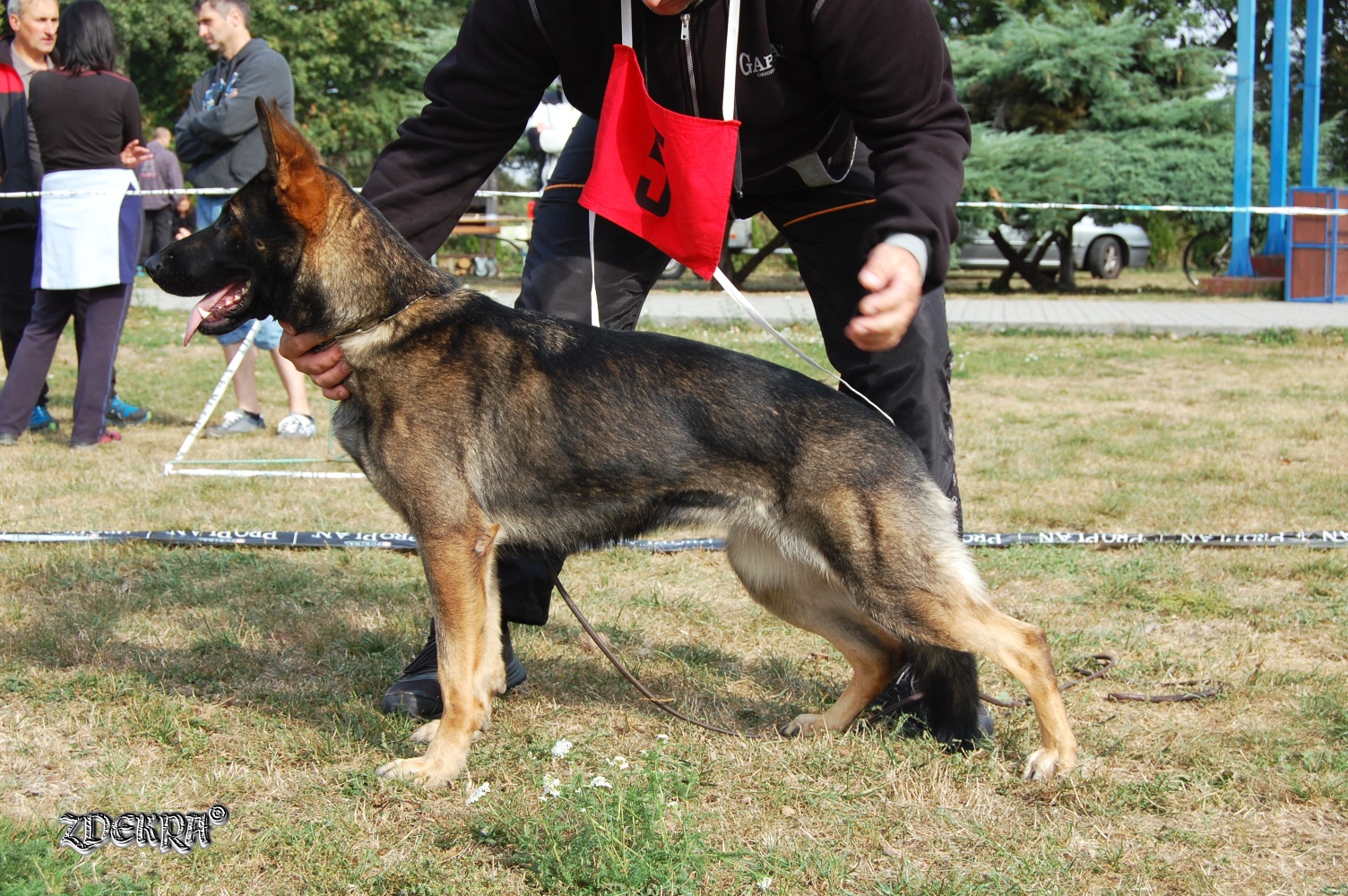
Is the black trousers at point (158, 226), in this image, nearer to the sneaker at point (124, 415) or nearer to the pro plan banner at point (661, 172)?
the sneaker at point (124, 415)

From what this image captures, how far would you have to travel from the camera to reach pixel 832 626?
3.46 m

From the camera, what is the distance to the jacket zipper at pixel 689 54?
3074 millimetres

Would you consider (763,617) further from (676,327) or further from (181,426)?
(676,327)

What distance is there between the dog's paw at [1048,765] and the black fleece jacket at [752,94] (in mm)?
1325

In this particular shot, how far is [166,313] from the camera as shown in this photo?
1527 centimetres

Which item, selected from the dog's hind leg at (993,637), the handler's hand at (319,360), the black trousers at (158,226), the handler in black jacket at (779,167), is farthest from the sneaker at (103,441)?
the dog's hind leg at (993,637)

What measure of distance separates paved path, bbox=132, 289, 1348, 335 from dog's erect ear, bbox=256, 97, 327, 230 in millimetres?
10455

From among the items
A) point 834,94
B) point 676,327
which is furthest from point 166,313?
point 834,94

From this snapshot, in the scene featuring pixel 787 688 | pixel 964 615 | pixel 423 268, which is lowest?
pixel 787 688

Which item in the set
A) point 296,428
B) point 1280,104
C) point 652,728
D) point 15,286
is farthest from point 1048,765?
point 1280,104

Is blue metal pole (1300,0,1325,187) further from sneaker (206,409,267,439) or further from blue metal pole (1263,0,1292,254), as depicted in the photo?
sneaker (206,409,267,439)

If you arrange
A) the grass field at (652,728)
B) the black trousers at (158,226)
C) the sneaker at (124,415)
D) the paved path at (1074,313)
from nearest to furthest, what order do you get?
the grass field at (652,728)
the sneaker at (124,415)
the black trousers at (158,226)
the paved path at (1074,313)

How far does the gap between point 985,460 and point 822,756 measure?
4154 millimetres

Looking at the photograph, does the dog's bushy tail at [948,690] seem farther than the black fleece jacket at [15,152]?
No
